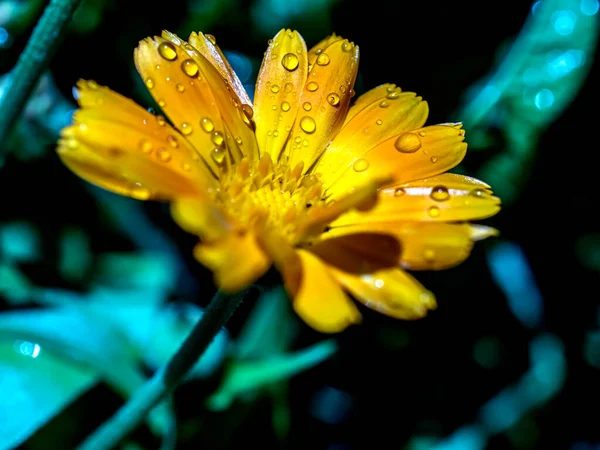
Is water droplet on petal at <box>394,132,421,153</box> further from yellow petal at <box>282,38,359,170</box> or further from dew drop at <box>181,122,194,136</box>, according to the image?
dew drop at <box>181,122,194,136</box>

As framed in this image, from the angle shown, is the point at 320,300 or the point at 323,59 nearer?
the point at 320,300

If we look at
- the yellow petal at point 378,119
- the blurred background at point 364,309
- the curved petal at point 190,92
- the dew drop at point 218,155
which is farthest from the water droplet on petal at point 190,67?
the blurred background at point 364,309

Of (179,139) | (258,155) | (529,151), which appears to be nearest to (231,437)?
(258,155)

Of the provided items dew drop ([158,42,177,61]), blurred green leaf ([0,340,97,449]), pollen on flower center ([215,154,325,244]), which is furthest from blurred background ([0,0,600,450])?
dew drop ([158,42,177,61])

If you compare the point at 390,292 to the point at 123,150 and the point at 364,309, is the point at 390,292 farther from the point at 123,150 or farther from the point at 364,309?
the point at 364,309

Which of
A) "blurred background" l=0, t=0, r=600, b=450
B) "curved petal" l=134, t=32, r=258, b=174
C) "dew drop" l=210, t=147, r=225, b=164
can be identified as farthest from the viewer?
"blurred background" l=0, t=0, r=600, b=450

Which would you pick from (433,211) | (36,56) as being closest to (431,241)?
(433,211)

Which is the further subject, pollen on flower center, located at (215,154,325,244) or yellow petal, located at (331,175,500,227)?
pollen on flower center, located at (215,154,325,244)
